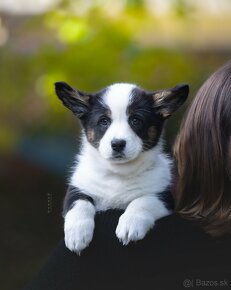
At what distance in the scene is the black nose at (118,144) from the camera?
90.4 inches

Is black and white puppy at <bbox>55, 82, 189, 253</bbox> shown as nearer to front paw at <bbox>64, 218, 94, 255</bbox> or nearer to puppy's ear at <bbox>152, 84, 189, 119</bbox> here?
puppy's ear at <bbox>152, 84, 189, 119</bbox>

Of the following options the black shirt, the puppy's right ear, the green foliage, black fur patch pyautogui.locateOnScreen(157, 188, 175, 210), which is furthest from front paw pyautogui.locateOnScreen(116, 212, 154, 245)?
the green foliage

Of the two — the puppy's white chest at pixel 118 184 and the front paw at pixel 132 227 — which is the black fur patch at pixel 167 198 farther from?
the front paw at pixel 132 227

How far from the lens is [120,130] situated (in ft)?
7.71

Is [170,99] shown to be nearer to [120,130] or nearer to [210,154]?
[120,130]

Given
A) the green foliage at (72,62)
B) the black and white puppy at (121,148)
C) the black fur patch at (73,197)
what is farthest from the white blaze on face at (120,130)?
the green foliage at (72,62)

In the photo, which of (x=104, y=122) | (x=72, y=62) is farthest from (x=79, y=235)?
(x=72, y=62)

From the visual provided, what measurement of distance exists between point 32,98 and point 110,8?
0.88 metres

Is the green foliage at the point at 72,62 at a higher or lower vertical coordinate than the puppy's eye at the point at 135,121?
lower

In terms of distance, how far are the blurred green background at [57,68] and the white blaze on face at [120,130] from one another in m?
2.40

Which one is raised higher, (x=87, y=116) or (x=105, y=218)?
(x=87, y=116)

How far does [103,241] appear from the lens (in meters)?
2.07

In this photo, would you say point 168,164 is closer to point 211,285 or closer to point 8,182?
point 211,285

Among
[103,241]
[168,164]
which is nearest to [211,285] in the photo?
[103,241]
